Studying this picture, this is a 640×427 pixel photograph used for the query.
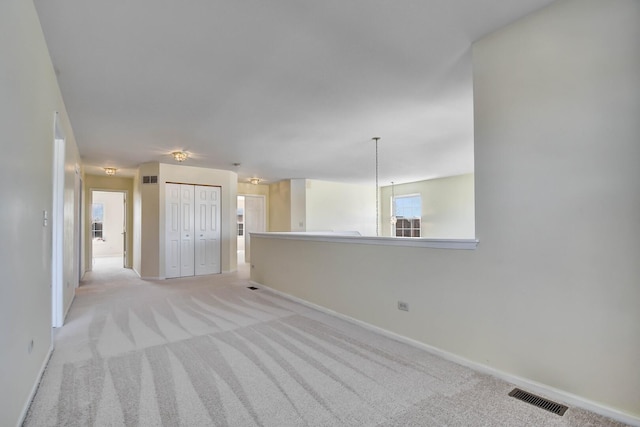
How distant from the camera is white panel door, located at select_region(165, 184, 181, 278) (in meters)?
6.70

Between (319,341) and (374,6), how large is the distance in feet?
9.09

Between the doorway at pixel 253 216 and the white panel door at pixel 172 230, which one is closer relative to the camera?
the white panel door at pixel 172 230

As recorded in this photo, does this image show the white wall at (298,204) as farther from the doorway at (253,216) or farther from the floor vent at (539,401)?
the floor vent at (539,401)

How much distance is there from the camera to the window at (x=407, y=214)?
9.30 m

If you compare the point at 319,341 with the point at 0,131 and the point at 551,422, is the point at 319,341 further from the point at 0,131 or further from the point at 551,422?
the point at 0,131

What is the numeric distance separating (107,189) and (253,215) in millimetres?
3878

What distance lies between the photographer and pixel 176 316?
387 cm

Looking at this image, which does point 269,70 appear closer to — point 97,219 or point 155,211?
point 155,211

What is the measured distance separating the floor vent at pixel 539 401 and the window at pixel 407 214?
7326 mm

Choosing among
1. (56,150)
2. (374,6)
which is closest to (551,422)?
(374,6)

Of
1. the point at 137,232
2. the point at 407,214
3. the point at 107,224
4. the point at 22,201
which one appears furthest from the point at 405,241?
the point at 107,224

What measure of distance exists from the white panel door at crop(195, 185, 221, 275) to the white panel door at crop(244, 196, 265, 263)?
7.20 feet

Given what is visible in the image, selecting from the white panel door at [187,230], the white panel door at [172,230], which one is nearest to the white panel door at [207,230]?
the white panel door at [187,230]

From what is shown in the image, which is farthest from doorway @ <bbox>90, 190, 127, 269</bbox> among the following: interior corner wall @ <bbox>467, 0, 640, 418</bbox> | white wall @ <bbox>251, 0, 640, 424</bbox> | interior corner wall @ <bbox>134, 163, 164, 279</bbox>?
interior corner wall @ <bbox>467, 0, 640, 418</bbox>
